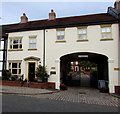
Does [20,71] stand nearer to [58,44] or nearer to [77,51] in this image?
[58,44]

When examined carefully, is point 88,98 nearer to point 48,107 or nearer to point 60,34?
point 48,107

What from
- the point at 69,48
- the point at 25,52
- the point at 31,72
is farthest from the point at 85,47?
the point at 25,52

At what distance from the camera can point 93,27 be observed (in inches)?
507

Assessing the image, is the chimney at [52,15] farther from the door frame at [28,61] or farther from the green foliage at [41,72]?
the green foliage at [41,72]

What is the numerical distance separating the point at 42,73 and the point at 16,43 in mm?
5570

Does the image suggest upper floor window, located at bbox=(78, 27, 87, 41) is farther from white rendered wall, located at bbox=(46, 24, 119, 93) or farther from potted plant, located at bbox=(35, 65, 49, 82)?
potted plant, located at bbox=(35, 65, 49, 82)

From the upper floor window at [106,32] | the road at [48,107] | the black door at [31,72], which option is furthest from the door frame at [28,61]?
the upper floor window at [106,32]

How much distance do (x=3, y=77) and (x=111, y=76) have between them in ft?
40.4

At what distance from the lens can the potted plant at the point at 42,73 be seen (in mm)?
13078

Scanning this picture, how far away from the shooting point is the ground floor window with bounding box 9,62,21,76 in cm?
1494

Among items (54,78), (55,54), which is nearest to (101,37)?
(55,54)

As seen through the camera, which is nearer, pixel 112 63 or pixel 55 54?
pixel 112 63

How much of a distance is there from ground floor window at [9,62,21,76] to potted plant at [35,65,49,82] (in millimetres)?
2985

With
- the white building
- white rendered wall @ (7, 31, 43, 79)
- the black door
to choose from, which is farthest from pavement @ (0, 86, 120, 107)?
white rendered wall @ (7, 31, 43, 79)
